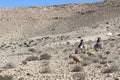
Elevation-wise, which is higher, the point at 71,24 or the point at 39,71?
the point at 71,24

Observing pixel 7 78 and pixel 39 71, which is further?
pixel 39 71

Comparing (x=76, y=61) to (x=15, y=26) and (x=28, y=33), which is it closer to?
(x=28, y=33)

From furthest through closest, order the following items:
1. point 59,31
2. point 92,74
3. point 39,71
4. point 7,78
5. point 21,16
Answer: point 21,16 < point 59,31 < point 39,71 < point 92,74 < point 7,78

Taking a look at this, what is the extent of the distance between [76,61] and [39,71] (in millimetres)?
3854

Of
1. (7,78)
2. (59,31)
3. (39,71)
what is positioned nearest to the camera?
(7,78)

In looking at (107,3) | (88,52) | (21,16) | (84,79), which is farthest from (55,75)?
(21,16)

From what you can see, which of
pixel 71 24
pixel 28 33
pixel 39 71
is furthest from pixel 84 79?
pixel 28 33

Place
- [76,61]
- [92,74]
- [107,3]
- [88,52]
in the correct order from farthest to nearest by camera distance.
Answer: [107,3] < [88,52] < [76,61] < [92,74]

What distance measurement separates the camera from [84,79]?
58.9 ft

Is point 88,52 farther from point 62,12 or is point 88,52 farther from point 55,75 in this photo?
point 62,12

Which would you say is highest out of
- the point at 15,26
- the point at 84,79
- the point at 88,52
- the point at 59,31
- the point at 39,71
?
the point at 15,26

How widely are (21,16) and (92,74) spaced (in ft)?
254

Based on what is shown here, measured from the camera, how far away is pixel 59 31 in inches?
2938

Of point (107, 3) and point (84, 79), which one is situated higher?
point (107, 3)
